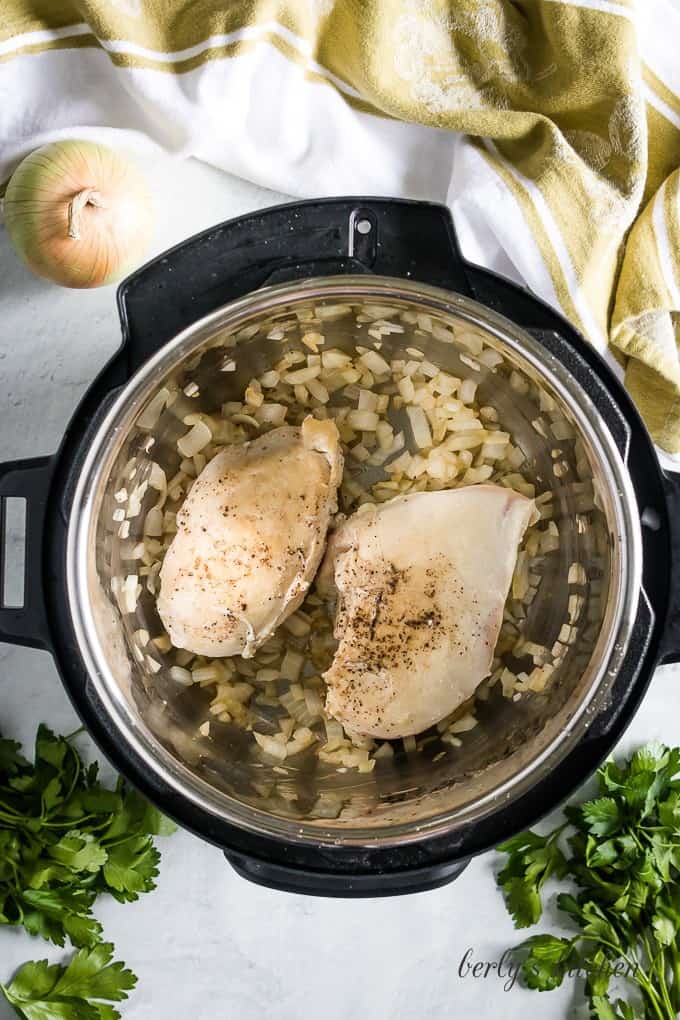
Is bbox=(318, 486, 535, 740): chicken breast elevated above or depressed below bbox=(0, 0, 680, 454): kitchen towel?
below

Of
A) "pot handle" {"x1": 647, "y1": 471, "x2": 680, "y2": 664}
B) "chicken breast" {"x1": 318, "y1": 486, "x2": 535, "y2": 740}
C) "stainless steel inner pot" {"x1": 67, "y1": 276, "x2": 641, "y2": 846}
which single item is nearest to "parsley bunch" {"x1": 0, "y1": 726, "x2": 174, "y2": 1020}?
"stainless steel inner pot" {"x1": 67, "y1": 276, "x2": 641, "y2": 846}

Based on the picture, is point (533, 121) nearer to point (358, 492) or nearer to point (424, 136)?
point (424, 136)

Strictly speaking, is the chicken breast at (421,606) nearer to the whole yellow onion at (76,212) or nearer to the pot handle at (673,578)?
the pot handle at (673,578)

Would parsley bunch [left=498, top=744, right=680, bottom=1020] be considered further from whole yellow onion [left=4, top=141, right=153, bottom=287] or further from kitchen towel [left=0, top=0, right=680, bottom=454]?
whole yellow onion [left=4, top=141, right=153, bottom=287]

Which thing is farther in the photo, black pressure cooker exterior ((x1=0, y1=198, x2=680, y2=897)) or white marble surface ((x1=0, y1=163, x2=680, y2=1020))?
white marble surface ((x1=0, y1=163, x2=680, y2=1020))

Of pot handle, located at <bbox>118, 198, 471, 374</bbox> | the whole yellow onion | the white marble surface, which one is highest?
the whole yellow onion

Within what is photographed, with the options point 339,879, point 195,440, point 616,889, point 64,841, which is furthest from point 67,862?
point 616,889

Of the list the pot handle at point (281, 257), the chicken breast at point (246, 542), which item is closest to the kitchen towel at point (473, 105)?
the pot handle at point (281, 257)
